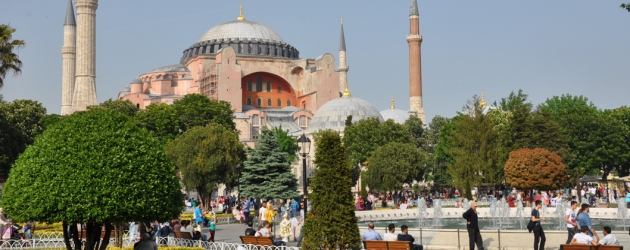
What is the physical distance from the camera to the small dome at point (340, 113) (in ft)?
209

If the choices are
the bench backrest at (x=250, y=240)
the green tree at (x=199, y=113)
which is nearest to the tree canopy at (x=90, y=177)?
the bench backrest at (x=250, y=240)

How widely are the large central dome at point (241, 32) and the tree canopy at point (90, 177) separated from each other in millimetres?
63836

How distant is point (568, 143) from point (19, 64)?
29.9m

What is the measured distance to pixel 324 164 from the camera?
1281cm

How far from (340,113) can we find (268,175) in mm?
32620

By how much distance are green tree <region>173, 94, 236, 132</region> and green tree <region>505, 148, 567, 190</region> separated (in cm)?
1666

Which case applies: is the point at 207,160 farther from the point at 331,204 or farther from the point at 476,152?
the point at 331,204

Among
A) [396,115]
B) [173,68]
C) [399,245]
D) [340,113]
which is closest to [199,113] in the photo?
[340,113]

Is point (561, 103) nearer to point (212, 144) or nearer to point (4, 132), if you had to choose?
point (212, 144)

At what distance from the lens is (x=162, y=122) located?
4503cm

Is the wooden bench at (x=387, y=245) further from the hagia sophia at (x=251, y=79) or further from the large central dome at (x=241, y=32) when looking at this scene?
the large central dome at (x=241, y=32)

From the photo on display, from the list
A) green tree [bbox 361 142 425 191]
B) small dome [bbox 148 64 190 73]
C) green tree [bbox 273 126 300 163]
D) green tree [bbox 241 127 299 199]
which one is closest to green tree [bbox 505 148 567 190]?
green tree [bbox 361 142 425 191]

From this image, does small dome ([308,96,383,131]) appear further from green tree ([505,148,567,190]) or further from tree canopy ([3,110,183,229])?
tree canopy ([3,110,183,229])

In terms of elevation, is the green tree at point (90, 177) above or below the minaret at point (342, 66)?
below
